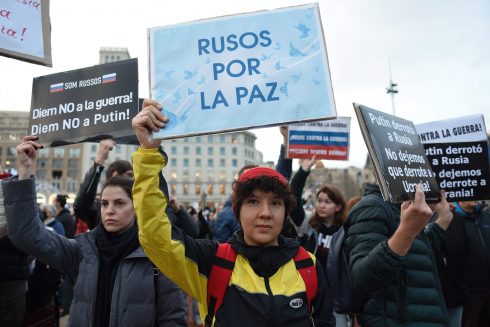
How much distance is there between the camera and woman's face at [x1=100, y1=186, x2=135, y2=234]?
287 cm

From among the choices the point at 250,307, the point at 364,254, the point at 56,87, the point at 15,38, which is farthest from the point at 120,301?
the point at 15,38

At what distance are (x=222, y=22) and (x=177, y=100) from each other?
64 centimetres

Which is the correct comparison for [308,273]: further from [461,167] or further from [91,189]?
[91,189]

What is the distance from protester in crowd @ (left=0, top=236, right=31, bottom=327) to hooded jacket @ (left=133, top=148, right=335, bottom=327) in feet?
6.78

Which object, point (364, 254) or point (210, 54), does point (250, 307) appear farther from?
point (210, 54)

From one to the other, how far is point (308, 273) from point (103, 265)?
1566 mm

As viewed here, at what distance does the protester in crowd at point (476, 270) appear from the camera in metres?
4.96

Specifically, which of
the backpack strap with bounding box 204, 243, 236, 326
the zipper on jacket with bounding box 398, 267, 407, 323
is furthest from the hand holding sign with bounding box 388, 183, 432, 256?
the backpack strap with bounding box 204, 243, 236, 326

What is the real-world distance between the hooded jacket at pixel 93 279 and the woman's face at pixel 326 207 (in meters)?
2.73

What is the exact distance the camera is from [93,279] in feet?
8.55

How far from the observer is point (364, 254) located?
7.61ft

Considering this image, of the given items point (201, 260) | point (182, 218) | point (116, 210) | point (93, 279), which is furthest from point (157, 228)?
point (182, 218)

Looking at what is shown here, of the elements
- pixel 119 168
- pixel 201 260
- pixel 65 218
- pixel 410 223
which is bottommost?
pixel 201 260

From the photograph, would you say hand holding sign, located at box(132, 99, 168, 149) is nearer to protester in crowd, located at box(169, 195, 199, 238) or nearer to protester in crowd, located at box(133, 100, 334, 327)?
protester in crowd, located at box(133, 100, 334, 327)
